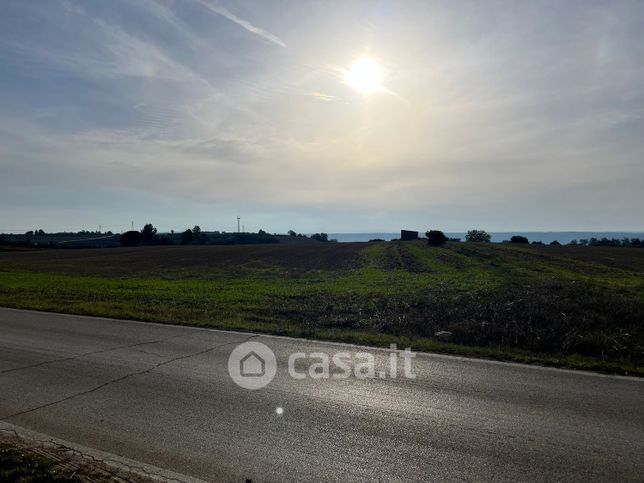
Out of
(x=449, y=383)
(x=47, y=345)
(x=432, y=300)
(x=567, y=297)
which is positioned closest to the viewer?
Answer: (x=449, y=383)

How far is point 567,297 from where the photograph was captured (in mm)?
12758

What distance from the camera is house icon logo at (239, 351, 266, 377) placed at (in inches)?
288

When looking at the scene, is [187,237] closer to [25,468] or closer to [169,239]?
[169,239]

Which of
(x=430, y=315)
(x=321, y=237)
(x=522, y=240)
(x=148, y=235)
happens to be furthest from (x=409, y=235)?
(x=430, y=315)

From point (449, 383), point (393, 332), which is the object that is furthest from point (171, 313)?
point (449, 383)

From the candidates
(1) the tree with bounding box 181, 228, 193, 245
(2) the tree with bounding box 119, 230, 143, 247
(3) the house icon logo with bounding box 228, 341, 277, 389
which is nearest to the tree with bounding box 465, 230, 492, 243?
(1) the tree with bounding box 181, 228, 193, 245

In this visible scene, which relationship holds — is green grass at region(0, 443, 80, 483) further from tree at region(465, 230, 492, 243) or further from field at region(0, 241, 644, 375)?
tree at region(465, 230, 492, 243)

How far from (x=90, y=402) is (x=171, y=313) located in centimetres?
708

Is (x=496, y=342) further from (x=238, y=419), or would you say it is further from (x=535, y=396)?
(x=238, y=419)

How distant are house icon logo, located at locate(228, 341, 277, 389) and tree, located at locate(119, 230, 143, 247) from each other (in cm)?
9967

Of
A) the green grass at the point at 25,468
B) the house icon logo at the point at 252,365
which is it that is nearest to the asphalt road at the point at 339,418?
the house icon logo at the point at 252,365

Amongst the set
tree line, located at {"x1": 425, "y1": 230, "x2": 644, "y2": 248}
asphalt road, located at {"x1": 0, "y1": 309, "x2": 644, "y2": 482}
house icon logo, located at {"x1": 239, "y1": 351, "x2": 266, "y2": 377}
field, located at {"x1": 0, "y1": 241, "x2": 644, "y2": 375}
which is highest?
tree line, located at {"x1": 425, "y1": 230, "x2": 644, "y2": 248}

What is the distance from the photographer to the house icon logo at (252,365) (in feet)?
22.7

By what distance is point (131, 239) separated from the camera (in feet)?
329
